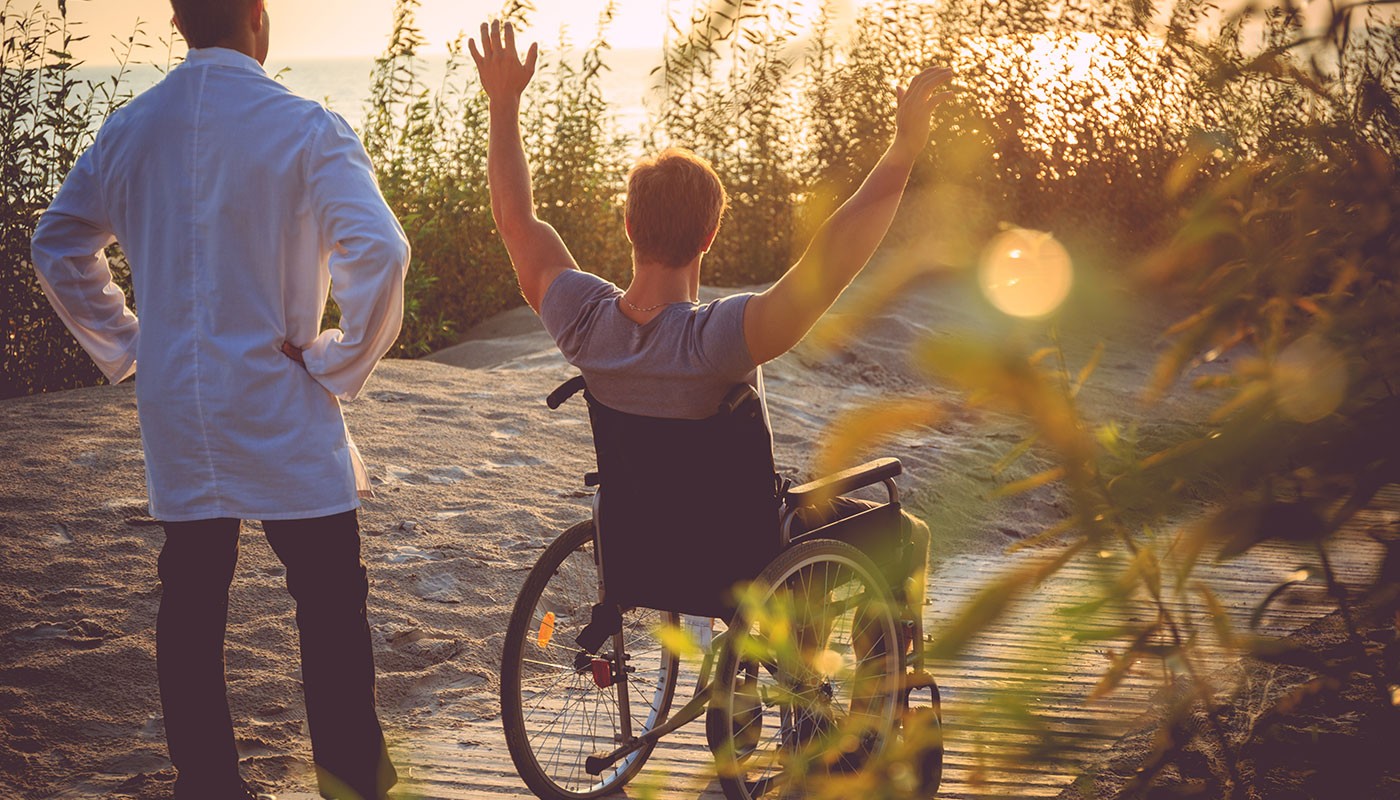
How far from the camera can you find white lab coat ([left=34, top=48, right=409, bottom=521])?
2.79 meters

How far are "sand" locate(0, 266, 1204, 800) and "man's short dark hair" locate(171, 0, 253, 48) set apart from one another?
1581mm

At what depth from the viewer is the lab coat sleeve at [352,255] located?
2787mm

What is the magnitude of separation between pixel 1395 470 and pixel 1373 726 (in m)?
0.31

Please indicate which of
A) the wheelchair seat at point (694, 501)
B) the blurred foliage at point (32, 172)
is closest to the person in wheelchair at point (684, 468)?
the wheelchair seat at point (694, 501)

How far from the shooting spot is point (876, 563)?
3303 mm

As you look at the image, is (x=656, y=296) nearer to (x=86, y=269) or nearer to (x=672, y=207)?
(x=672, y=207)

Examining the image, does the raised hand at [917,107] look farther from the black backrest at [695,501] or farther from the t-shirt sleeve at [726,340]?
the black backrest at [695,501]

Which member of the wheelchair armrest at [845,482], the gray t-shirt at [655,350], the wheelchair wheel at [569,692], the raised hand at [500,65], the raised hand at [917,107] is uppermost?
the raised hand at [500,65]

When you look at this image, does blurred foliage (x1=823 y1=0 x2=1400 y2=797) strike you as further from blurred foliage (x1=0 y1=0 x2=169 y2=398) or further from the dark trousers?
blurred foliage (x1=0 y1=0 x2=169 y2=398)

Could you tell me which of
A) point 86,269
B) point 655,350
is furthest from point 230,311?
point 655,350

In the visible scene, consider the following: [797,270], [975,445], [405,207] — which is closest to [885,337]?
[975,445]

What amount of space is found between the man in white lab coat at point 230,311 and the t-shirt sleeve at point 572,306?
1.22ft

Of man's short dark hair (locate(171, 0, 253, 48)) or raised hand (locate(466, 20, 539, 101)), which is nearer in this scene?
man's short dark hair (locate(171, 0, 253, 48))

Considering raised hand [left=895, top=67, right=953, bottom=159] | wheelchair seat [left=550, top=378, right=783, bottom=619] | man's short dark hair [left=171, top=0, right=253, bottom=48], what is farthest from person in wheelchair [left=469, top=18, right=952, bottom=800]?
man's short dark hair [left=171, top=0, right=253, bottom=48]
